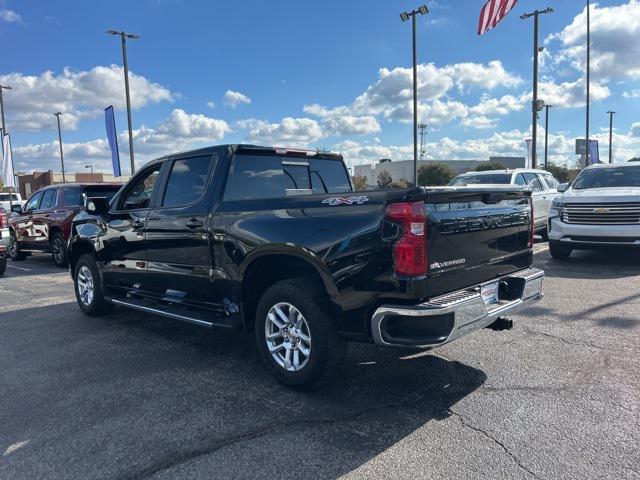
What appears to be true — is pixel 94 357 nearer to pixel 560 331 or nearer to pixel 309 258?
pixel 309 258

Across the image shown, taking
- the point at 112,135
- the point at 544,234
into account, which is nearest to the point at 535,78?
the point at 544,234

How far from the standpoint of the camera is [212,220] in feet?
14.4

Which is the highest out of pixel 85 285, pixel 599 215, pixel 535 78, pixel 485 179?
→ pixel 535 78

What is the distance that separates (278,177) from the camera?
4809 mm

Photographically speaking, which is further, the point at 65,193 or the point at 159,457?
the point at 65,193

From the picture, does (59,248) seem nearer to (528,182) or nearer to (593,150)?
(528,182)

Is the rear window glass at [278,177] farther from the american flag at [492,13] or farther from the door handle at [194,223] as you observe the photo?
the american flag at [492,13]

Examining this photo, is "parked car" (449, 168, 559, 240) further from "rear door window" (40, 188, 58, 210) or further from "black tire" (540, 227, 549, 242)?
"rear door window" (40, 188, 58, 210)

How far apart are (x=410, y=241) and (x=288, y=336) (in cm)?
129

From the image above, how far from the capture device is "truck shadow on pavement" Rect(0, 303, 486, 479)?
292 centimetres

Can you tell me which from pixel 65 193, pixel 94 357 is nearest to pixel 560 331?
pixel 94 357

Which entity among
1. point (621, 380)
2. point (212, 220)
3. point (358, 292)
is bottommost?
point (621, 380)

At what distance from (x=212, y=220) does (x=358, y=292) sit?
1.63 m

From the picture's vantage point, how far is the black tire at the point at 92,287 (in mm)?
6242
